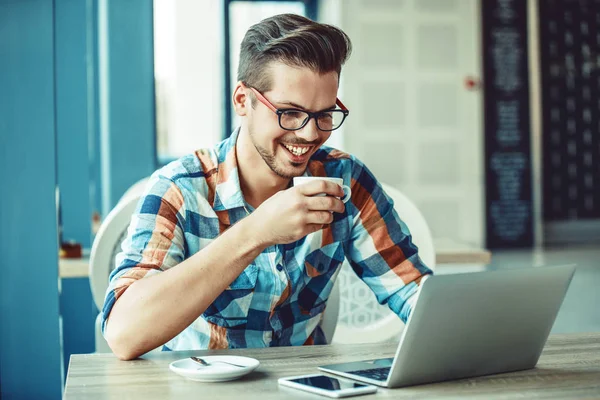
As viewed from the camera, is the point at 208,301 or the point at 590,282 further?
the point at 590,282

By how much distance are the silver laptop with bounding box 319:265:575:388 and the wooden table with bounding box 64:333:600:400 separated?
0.02 metres

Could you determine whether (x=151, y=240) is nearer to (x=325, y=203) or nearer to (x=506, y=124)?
(x=325, y=203)

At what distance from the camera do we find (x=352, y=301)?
2.40m


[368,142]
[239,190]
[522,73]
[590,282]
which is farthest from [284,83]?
[522,73]

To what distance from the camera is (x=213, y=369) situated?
1174 mm

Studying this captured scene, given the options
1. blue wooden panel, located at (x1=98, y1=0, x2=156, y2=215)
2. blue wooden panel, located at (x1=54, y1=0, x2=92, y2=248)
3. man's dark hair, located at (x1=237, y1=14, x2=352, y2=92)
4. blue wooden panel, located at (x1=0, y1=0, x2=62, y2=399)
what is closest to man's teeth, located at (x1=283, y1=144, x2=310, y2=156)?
man's dark hair, located at (x1=237, y1=14, x2=352, y2=92)

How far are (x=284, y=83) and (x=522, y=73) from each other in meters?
6.45

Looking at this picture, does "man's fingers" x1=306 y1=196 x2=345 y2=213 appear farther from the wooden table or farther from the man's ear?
the man's ear

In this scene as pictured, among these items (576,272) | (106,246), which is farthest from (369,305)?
(576,272)

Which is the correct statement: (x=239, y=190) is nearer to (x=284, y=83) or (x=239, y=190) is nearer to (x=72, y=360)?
(x=284, y=83)

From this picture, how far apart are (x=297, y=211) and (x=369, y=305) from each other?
109 cm

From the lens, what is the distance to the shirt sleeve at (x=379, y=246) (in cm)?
174

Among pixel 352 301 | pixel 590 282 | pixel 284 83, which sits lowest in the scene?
pixel 590 282

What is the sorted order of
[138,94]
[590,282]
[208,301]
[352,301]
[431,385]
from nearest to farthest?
1. [431,385]
2. [208,301]
3. [352,301]
4. [138,94]
5. [590,282]
